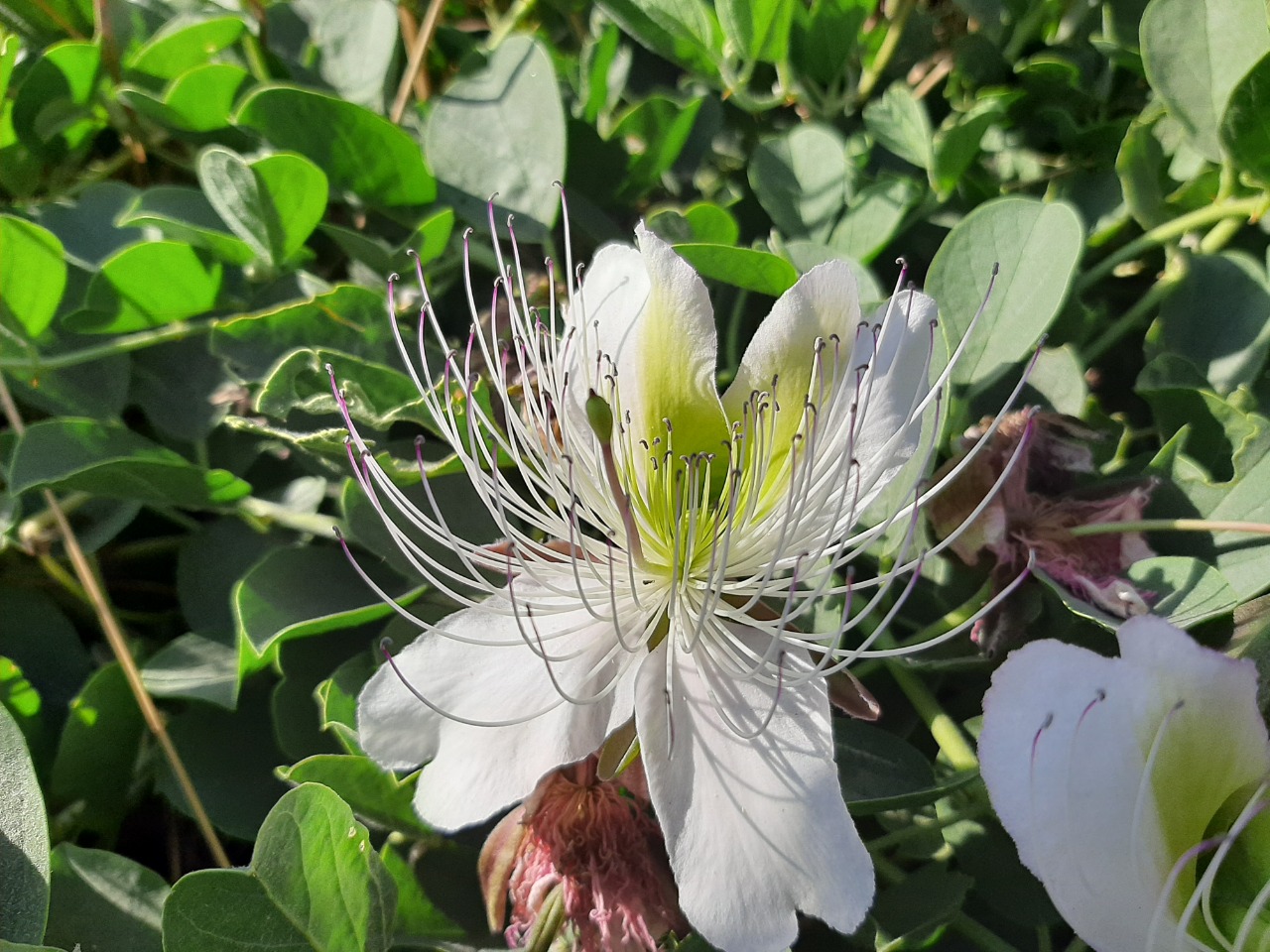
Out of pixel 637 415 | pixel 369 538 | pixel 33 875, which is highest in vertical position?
pixel 637 415

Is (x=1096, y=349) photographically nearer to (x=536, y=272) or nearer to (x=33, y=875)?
(x=536, y=272)

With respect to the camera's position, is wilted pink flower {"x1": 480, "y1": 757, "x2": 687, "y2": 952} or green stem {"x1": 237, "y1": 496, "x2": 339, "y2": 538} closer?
wilted pink flower {"x1": 480, "y1": 757, "x2": 687, "y2": 952}

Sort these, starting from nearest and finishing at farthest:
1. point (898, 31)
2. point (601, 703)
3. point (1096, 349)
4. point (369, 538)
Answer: point (601, 703) → point (369, 538) → point (1096, 349) → point (898, 31)

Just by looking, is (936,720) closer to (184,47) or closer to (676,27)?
(676,27)

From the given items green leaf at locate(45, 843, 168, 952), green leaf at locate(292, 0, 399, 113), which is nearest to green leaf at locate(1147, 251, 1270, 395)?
green leaf at locate(292, 0, 399, 113)

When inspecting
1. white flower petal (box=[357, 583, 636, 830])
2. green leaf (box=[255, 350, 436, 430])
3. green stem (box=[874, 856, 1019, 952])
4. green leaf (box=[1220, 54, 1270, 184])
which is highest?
green leaf (box=[1220, 54, 1270, 184])

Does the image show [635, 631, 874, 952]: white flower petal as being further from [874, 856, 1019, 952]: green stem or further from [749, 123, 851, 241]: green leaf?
[749, 123, 851, 241]: green leaf

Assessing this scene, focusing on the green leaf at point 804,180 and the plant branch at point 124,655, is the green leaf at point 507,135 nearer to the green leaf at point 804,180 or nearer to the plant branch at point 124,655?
the green leaf at point 804,180

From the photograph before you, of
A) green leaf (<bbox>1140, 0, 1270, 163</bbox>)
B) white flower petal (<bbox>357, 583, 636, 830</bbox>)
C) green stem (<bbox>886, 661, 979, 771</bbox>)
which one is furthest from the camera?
green leaf (<bbox>1140, 0, 1270, 163</bbox>)

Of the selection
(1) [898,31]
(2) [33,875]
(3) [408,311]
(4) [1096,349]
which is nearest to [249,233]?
(3) [408,311]
